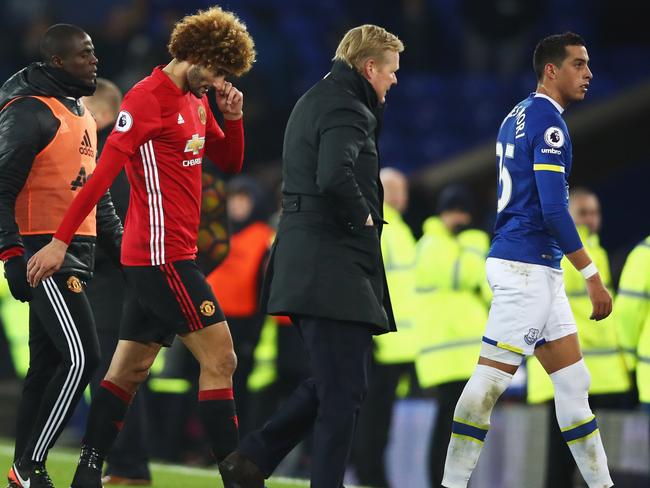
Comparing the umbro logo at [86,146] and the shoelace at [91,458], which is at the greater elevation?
the umbro logo at [86,146]

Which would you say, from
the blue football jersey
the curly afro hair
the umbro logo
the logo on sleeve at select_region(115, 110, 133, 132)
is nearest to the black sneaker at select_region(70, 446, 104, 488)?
the umbro logo

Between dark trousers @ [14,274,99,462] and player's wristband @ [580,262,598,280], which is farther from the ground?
player's wristband @ [580,262,598,280]

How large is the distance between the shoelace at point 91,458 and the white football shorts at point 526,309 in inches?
67.7

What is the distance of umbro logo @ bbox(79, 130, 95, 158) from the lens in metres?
5.90

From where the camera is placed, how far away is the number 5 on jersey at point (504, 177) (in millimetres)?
6020

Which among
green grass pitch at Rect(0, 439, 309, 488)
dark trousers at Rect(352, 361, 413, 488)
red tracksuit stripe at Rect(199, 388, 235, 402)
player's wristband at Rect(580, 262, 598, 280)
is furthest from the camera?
dark trousers at Rect(352, 361, 413, 488)

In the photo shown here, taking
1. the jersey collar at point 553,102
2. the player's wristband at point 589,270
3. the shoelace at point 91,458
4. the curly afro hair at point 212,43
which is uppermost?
the curly afro hair at point 212,43

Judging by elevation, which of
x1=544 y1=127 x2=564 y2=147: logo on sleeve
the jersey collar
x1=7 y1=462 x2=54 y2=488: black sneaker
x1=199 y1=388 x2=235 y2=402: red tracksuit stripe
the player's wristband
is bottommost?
x1=7 y1=462 x2=54 y2=488: black sneaker

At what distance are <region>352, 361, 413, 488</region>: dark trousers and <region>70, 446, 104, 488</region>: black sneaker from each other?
343 centimetres

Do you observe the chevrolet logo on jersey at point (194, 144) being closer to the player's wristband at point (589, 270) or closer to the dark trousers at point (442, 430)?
the player's wristband at point (589, 270)

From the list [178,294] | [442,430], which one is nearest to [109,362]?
[178,294]

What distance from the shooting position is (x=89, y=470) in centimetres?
579

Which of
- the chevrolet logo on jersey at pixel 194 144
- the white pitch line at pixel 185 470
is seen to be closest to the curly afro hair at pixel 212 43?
the chevrolet logo on jersey at pixel 194 144

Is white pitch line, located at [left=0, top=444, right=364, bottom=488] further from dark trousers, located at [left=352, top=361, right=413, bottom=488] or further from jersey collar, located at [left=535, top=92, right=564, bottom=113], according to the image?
jersey collar, located at [left=535, top=92, right=564, bottom=113]
